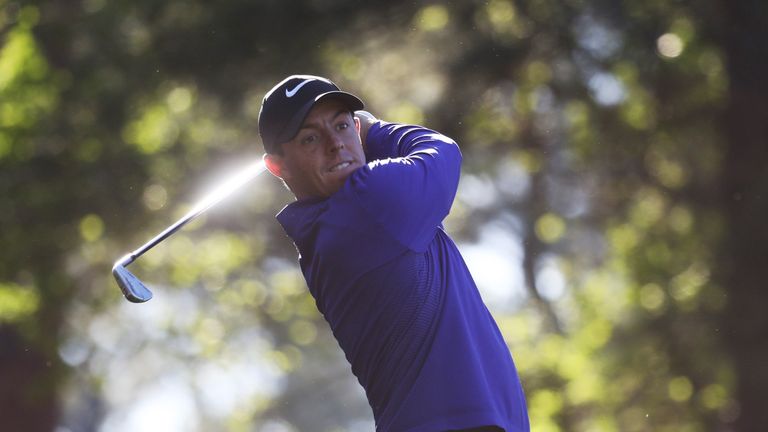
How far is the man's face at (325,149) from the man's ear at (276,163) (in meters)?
0.01

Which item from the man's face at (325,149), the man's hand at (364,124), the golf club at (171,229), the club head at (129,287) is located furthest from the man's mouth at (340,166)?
the club head at (129,287)

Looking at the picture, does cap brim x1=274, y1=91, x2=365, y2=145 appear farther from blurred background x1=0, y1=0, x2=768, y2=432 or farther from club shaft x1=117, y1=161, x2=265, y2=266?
blurred background x1=0, y1=0, x2=768, y2=432

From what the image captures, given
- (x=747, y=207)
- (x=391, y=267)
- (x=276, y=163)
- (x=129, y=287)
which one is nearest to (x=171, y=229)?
(x=129, y=287)

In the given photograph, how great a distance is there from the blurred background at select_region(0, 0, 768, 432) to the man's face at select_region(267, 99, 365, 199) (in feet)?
28.4

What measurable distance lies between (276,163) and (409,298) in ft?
2.02

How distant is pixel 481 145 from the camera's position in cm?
1656

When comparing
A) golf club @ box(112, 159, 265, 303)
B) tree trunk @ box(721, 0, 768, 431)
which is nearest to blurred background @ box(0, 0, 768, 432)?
tree trunk @ box(721, 0, 768, 431)

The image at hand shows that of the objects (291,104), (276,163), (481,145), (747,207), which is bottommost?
(747,207)

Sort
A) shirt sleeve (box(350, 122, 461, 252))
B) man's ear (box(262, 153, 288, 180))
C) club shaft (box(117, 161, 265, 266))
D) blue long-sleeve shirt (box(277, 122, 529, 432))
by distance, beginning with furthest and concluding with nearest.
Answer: club shaft (box(117, 161, 265, 266)) < man's ear (box(262, 153, 288, 180)) < shirt sleeve (box(350, 122, 461, 252)) < blue long-sleeve shirt (box(277, 122, 529, 432))

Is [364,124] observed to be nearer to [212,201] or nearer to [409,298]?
[212,201]

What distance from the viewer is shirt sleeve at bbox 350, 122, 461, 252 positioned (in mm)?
3496

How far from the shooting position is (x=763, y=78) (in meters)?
12.2

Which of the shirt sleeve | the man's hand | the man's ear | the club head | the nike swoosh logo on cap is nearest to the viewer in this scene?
the shirt sleeve

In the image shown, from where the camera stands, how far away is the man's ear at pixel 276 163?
3723mm
